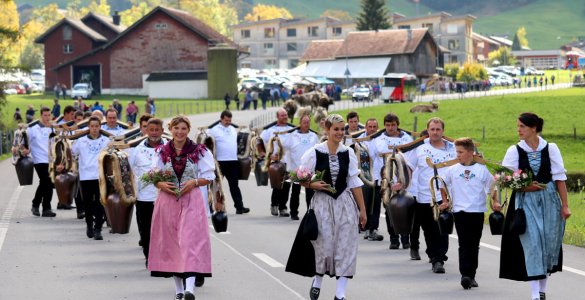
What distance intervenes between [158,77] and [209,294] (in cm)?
9728

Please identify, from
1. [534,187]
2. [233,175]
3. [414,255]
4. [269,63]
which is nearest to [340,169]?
[534,187]

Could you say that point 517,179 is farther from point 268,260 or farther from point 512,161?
point 268,260

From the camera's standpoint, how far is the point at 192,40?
11275cm

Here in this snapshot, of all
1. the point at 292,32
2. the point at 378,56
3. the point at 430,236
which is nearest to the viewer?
the point at 430,236

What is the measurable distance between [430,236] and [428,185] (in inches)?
23.4

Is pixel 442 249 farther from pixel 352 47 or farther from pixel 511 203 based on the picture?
pixel 352 47

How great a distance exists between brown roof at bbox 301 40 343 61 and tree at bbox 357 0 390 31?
40.1 ft

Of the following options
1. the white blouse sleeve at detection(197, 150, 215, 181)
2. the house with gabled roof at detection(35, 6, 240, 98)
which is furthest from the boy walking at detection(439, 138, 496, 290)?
the house with gabled roof at detection(35, 6, 240, 98)

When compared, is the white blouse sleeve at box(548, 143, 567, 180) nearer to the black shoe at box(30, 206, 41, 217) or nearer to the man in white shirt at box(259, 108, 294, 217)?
the man in white shirt at box(259, 108, 294, 217)

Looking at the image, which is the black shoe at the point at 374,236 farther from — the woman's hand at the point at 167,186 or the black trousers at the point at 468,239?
the woman's hand at the point at 167,186

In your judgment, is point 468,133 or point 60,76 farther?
point 60,76

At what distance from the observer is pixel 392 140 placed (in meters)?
16.7

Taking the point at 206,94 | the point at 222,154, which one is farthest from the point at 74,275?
the point at 206,94

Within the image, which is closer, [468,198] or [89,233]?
[468,198]
